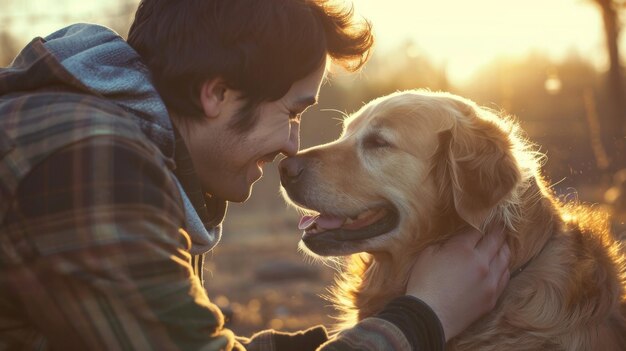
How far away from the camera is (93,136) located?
1896mm

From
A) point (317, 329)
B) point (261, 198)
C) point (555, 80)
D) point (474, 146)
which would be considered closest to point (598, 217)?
point (474, 146)

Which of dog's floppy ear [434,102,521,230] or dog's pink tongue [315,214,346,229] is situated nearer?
dog's floppy ear [434,102,521,230]

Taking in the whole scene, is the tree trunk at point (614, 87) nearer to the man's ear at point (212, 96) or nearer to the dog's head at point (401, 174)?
the dog's head at point (401, 174)

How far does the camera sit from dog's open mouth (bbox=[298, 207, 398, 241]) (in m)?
3.32

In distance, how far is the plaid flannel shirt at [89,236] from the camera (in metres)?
1.85

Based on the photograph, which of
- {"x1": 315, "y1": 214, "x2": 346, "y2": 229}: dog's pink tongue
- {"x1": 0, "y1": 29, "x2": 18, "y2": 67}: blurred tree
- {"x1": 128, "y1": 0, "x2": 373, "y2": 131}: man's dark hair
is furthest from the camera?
{"x1": 0, "y1": 29, "x2": 18, "y2": 67}: blurred tree

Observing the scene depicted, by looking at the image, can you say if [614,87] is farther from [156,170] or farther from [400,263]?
[156,170]

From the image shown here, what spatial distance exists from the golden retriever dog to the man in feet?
0.58

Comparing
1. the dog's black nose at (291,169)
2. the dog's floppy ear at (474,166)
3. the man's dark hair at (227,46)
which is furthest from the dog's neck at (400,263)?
the man's dark hair at (227,46)

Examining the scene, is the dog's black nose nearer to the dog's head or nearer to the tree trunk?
the dog's head

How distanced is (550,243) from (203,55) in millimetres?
1588

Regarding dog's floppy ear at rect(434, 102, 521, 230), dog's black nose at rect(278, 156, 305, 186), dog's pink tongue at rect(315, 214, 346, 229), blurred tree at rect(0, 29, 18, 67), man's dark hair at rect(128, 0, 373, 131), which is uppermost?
man's dark hair at rect(128, 0, 373, 131)

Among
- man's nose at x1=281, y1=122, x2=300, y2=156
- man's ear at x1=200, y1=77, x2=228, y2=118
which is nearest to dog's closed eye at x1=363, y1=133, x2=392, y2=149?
man's nose at x1=281, y1=122, x2=300, y2=156

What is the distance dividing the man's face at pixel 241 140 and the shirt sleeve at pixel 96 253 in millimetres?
→ 699
